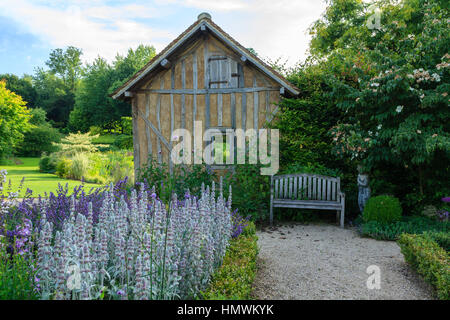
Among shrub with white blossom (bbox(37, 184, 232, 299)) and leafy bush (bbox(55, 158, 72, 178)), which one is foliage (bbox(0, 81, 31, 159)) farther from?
shrub with white blossom (bbox(37, 184, 232, 299))

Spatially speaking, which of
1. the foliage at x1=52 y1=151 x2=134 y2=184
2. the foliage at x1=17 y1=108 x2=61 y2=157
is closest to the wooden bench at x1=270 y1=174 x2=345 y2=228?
the foliage at x1=52 y1=151 x2=134 y2=184

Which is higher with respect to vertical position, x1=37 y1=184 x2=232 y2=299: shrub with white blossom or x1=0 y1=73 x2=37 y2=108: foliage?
x1=0 y1=73 x2=37 y2=108: foliage

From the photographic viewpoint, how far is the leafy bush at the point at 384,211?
645 centimetres

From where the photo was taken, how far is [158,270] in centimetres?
246

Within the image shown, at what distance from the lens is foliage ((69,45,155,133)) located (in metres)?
32.5

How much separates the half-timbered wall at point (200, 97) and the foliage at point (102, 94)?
22.7m

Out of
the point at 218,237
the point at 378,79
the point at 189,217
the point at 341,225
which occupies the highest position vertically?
the point at 378,79

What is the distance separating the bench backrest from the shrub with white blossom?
396cm

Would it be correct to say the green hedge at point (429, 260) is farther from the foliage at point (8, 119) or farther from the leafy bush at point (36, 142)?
the leafy bush at point (36, 142)

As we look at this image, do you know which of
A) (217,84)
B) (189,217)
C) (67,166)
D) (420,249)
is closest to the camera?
(189,217)

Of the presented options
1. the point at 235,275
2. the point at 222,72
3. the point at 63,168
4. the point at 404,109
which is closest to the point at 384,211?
the point at 404,109

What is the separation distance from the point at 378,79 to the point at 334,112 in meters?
1.77

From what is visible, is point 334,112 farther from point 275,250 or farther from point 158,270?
point 158,270

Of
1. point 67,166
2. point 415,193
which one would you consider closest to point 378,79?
point 415,193
